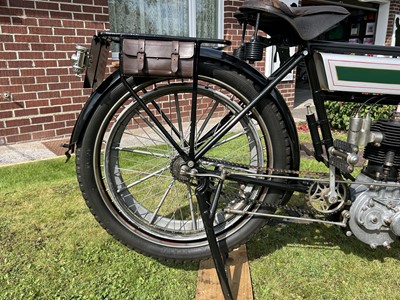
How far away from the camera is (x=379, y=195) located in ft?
6.19

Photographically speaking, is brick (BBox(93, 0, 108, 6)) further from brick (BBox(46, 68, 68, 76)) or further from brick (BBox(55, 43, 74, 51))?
brick (BBox(46, 68, 68, 76))

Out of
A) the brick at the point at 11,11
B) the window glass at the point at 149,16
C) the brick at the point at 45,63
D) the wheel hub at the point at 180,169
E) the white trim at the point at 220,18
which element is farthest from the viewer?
the white trim at the point at 220,18

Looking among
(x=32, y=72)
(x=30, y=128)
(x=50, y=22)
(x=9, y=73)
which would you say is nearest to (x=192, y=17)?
(x=50, y=22)

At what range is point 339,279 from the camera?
1.92m

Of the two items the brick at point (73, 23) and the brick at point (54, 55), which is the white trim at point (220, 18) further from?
the brick at point (54, 55)

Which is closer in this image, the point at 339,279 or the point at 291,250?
the point at 339,279

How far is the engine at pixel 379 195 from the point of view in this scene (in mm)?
1822

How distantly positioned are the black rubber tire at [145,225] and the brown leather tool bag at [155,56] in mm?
127

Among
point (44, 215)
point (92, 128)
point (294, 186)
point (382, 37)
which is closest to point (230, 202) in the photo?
point (294, 186)

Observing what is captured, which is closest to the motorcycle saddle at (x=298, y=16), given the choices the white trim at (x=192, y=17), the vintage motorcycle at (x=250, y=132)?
the vintage motorcycle at (x=250, y=132)

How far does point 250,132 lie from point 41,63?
328cm

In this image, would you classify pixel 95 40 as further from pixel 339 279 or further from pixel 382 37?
pixel 382 37

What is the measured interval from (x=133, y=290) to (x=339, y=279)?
1.13m

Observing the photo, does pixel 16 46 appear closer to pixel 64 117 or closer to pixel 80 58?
pixel 64 117
